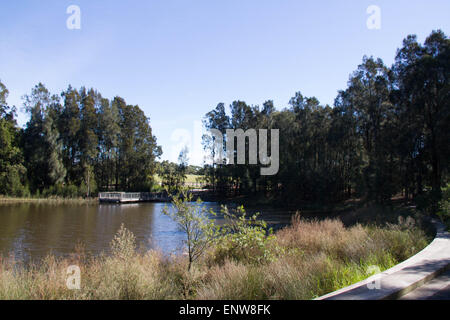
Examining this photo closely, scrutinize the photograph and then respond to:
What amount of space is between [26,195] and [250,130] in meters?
31.4

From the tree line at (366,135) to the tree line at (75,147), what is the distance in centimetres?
1266

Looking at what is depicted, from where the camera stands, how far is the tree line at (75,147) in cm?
4356

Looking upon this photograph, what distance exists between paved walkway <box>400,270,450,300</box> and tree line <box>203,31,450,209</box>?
1364 cm

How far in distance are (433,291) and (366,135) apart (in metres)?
32.9

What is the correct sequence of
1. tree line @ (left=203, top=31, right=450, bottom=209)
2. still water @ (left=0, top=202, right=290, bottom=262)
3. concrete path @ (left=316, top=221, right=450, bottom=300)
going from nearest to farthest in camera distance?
concrete path @ (left=316, top=221, right=450, bottom=300), still water @ (left=0, top=202, right=290, bottom=262), tree line @ (left=203, top=31, right=450, bottom=209)

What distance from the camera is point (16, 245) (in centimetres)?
1438

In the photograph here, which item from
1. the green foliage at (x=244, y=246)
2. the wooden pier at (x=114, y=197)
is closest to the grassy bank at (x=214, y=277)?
the green foliage at (x=244, y=246)

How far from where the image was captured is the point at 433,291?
14.7ft

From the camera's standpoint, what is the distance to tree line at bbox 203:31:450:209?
2356 centimetres

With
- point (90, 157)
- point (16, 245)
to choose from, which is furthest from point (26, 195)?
point (16, 245)

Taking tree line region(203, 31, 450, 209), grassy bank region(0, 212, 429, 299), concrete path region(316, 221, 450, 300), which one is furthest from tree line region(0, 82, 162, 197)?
concrete path region(316, 221, 450, 300)

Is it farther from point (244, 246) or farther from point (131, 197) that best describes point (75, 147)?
Result: point (244, 246)

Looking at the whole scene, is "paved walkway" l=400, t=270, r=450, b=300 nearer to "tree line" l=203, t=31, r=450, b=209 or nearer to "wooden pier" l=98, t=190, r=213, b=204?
"tree line" l=203, t=31, r=450, b=209
